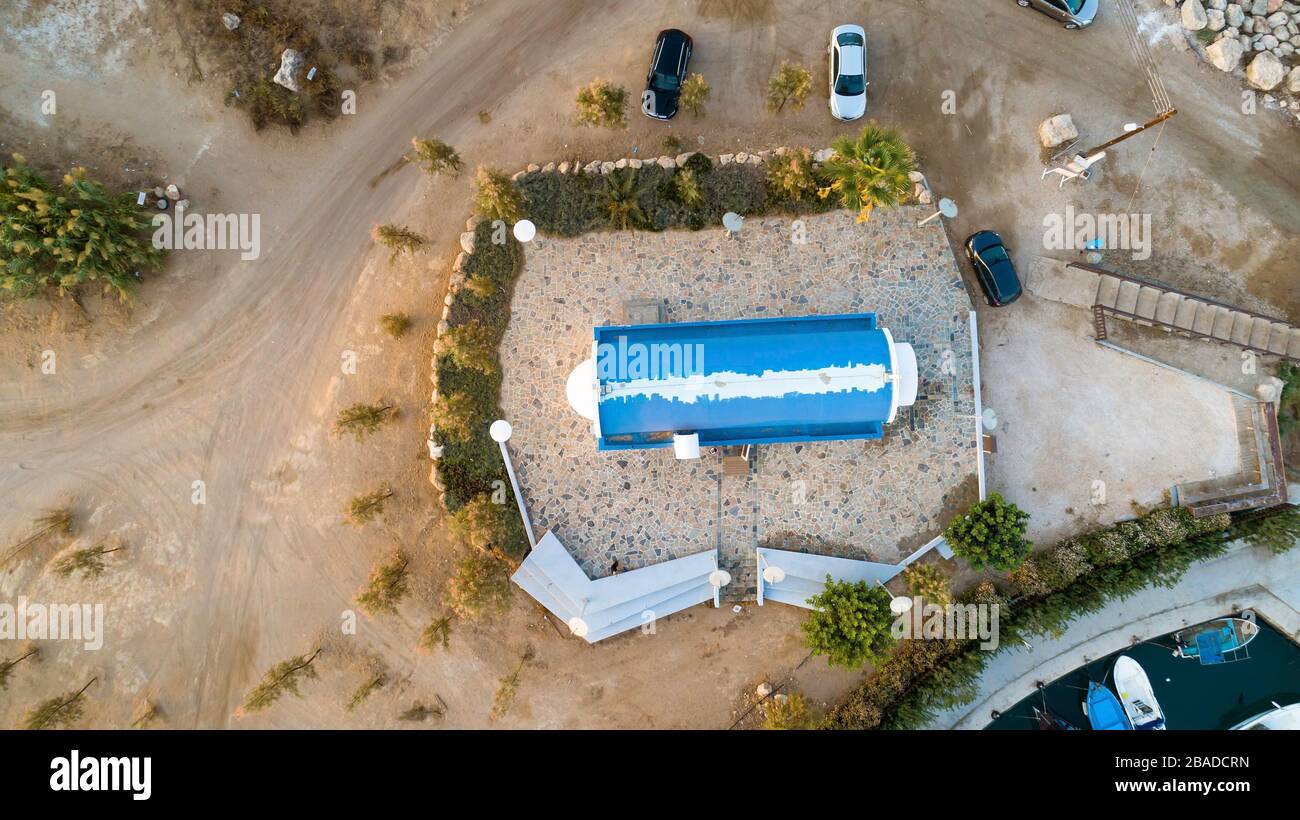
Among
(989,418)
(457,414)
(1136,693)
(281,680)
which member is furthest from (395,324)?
(1136,693)

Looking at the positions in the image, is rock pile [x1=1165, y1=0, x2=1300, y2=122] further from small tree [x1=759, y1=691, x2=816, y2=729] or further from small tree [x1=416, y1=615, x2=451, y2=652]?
small tree [x1=416, y1=615, x2=451, y2=652]

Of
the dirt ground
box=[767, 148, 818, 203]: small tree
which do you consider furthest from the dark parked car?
box=[767, 148, 818, 203]: small tree

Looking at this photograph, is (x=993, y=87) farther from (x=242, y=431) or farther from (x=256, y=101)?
(x=242, y=431)

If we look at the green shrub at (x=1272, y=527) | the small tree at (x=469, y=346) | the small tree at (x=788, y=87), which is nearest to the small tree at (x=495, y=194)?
the small tree at (x=469, y=346)

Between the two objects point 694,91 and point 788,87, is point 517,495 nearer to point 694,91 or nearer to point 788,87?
point 694,91

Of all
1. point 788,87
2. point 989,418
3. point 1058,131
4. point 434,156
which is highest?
point 788,87

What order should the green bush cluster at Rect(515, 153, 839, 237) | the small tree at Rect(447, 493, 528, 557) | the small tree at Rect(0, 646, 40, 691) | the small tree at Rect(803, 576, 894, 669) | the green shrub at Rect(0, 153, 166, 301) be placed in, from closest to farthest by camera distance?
the small tree at Rect(803, 576, 894, 669) → the green shrub at Rect(0, 153, 166, 301) → the small tree at Rect(447, 493, 528, 557) → the green bush cluster at Rect(515, 153, 839, 237) → the small tree at Rect(0, 646, 40, 691)

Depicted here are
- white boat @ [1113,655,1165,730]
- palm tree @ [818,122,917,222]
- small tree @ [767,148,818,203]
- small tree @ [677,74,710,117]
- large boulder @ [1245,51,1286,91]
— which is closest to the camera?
palm tree @ [818,122,917,222]
